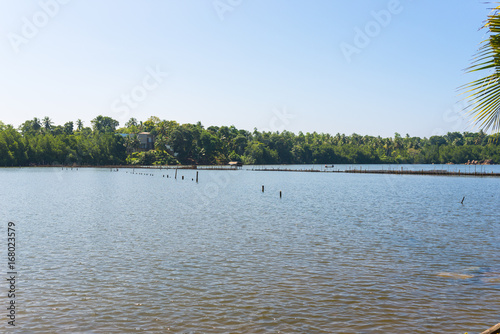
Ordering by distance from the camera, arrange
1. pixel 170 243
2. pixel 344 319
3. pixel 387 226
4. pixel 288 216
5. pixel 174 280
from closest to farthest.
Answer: pixel 344 319
pixel 174 280
pixel 170 243
pixel 387 226
pixel 288 216

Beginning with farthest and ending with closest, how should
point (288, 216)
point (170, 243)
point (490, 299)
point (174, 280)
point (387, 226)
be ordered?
point (288, 216)
point (387, 226)
point (170, 243)
point (174, 280)
point (490, 299)

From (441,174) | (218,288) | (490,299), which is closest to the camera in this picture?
(490,299)

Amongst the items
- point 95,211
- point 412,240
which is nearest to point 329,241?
point 412,240

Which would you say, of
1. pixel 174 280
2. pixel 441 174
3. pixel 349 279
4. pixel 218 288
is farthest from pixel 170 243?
pixel 441 174

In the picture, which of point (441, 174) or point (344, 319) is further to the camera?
point (441, 174)

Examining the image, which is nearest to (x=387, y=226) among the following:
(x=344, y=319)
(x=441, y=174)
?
(x=344, y=319)

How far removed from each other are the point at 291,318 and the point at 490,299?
8.11 meters

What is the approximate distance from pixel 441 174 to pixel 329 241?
139 meters

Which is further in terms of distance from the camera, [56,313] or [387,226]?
[387,226]

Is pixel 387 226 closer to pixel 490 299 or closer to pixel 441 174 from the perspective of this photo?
pixel 490 299

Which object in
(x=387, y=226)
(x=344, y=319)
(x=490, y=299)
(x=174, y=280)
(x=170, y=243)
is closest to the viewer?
(x=344, y=319)

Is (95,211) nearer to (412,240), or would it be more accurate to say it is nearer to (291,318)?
(412,240)

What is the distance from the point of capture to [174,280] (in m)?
19.4

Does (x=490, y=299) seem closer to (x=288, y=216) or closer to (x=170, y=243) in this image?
(x=170, y=243)
